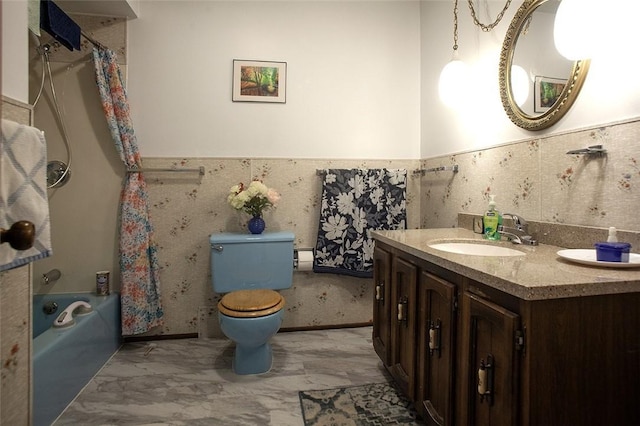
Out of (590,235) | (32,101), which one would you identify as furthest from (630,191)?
(32,101)

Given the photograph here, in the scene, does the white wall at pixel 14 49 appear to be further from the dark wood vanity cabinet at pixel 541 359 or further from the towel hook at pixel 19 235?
the dark wood vanity cabinet at pixel 541 359

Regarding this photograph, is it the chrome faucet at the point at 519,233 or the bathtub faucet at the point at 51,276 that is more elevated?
the chrome faucet at the point at 519,233

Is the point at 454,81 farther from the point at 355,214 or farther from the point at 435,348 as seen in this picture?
the point at 435,348

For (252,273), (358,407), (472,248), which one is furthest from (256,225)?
(472,248)

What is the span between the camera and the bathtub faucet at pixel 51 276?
85.7 inches

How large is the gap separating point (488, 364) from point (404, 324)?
22.7 inches

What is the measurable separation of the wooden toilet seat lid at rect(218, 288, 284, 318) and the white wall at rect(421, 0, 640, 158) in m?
1.47

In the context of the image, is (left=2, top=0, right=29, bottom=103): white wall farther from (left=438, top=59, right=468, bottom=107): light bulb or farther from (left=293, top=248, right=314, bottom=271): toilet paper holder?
(left=438, top=59, right=468, bottom=107): light bulb

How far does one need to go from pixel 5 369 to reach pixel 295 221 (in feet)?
5.59

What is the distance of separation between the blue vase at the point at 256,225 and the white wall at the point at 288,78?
506 mm

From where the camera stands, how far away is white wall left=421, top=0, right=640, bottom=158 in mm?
1202

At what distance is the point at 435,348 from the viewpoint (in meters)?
1.29

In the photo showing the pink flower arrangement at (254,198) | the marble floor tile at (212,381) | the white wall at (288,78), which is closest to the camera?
the marble floor tile at (212,381)

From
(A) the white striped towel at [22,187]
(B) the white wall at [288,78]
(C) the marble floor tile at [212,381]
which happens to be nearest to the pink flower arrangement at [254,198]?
(B) the white wall at [288,78]
